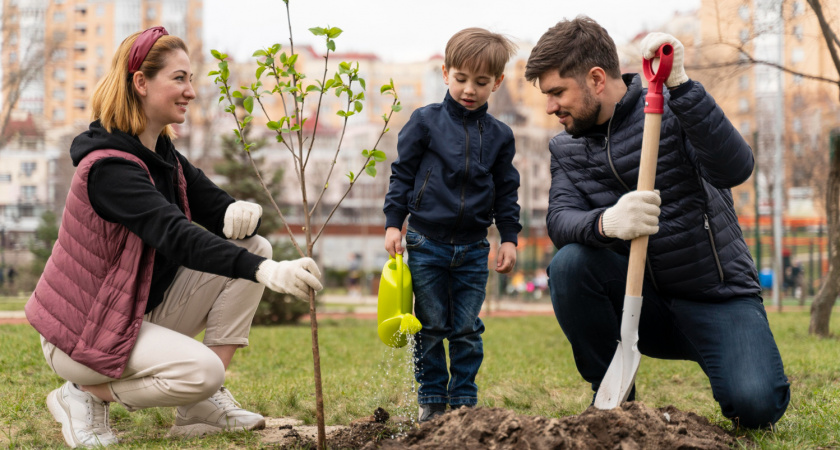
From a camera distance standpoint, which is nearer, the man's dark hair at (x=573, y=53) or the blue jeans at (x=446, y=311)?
the man's dark hair at (x=573, y=53)

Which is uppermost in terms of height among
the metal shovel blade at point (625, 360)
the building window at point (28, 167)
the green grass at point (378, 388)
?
the building window at point (28, 167)

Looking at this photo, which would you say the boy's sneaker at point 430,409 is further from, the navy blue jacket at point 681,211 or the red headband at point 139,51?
the red headband at point 139,51

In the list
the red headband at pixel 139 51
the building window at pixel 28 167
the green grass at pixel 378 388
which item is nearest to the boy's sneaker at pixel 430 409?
the green grass at pixel 378 388

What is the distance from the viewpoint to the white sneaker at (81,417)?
2740 mm

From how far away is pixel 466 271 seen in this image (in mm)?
3328

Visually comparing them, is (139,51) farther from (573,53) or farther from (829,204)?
(829,204)

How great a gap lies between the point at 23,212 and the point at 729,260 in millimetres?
18899

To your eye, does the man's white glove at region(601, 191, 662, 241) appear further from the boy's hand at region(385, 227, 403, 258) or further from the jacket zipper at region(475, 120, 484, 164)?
the boy's hand at region(385, 227, 403, 258)

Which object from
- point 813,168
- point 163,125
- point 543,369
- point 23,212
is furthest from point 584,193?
point 813,168

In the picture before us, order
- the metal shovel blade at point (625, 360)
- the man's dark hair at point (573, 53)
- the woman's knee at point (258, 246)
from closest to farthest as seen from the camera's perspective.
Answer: the metal shovel blade at point (625, 360) → the man's dark hair at point (573, 53) → the woman's knee at point (258, 246)

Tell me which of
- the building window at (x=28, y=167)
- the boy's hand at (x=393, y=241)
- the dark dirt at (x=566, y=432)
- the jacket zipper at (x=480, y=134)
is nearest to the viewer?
the dark dirt at (x=566, y=432)

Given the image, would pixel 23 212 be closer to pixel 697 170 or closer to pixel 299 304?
pixel 299 304

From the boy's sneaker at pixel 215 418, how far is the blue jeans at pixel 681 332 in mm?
1303

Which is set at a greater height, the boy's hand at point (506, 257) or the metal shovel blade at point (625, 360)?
the boy's hand at point (506, 257)
